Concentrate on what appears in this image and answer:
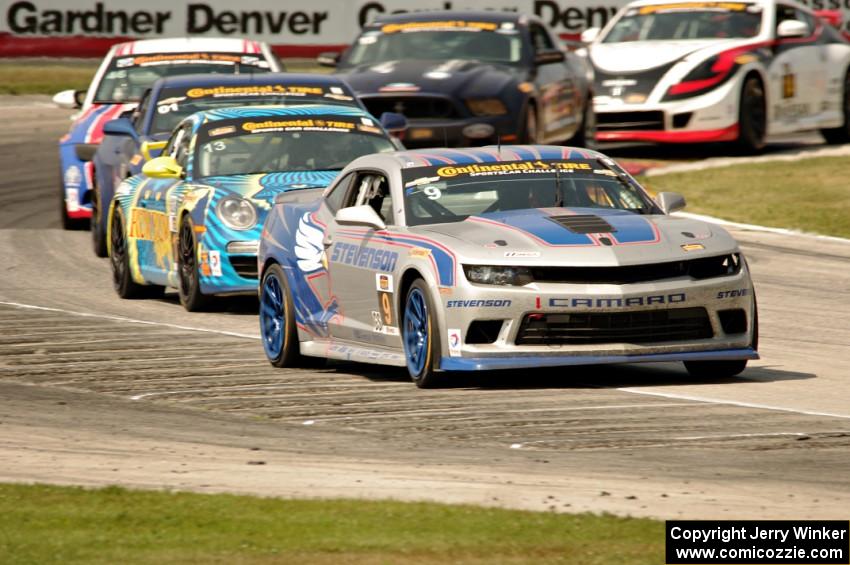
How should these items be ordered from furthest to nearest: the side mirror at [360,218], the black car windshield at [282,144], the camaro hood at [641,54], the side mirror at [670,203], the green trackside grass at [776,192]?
the camaro hood at [641,54] < the green trackside grass at [776,192] < the black car windshield at [282,144] < the side mirror at [670,203] < the side mirror at [360,218]

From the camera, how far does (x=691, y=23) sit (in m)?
24.0

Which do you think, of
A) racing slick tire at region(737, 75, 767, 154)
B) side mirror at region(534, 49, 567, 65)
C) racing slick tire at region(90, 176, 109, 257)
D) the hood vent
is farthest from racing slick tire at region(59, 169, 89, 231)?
the hood vent

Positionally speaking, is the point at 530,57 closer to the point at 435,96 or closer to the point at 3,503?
the point at 435,96

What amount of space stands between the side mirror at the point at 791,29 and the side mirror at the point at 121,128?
8.64 metres

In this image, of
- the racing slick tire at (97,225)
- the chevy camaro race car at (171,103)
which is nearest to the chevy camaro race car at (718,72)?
the chevy camaro race car at (171,103)

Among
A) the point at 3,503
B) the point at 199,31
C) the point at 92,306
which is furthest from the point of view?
the point at 199,31

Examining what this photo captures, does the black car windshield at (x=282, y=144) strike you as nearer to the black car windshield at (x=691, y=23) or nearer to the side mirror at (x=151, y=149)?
the side mirror at (x=151, y=149)

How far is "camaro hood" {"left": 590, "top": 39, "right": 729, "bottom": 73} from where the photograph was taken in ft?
75.9

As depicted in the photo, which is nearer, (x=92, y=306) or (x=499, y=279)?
(x=499, y=279)

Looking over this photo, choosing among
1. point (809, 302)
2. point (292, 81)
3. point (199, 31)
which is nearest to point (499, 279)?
point (809, 302)

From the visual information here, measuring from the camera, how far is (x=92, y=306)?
15516 mm

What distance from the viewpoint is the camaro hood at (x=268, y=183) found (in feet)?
47.6

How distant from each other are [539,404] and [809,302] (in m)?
4.90

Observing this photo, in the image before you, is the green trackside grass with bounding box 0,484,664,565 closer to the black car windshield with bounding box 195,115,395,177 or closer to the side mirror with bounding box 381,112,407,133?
the black car windshield with bounding box 195,115,395,177
